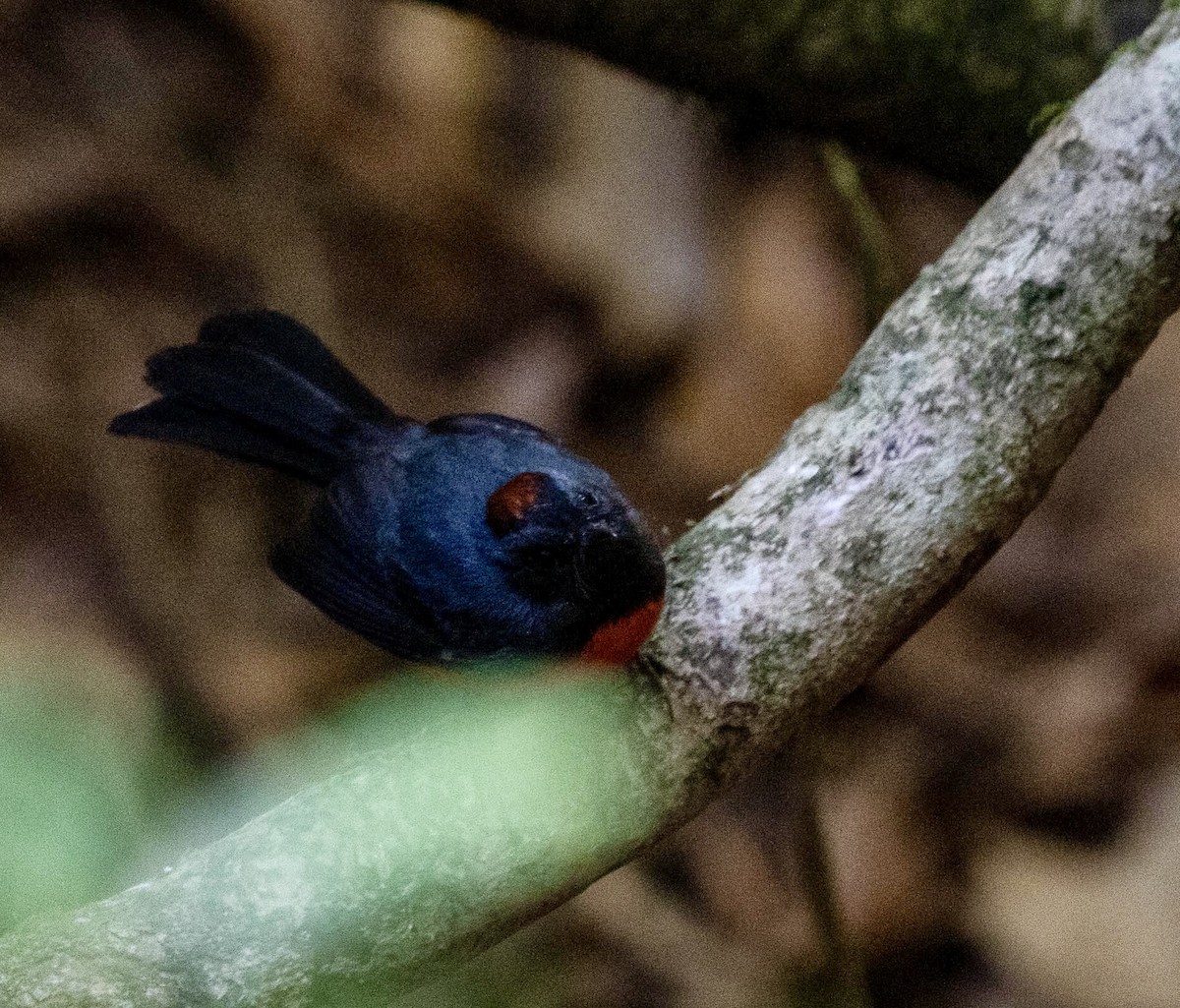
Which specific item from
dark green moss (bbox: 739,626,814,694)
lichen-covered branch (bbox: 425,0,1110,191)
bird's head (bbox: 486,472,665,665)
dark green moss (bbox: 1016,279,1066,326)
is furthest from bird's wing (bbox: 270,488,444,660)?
lichen-covered branch (bbox: 425,0,1110,191)

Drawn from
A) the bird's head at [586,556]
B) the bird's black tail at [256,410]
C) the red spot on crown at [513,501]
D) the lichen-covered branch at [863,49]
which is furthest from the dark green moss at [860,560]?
the lichen-covered branch at [863,49]

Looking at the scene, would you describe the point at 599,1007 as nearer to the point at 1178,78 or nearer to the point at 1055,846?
the point at 1055,846

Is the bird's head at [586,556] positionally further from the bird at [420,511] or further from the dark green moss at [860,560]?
the dark green moss at [860,560]

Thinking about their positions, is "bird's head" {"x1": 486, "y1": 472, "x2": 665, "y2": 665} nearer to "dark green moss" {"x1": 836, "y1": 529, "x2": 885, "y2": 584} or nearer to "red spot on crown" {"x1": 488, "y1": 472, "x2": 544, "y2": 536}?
"red spot on crown" {"x1": 488, "y1": 472, "x2": 544, "y2": 536}

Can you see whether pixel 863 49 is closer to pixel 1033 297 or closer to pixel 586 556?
pixel 1033 297

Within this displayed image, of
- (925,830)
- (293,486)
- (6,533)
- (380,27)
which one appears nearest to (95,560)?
(6,533)
